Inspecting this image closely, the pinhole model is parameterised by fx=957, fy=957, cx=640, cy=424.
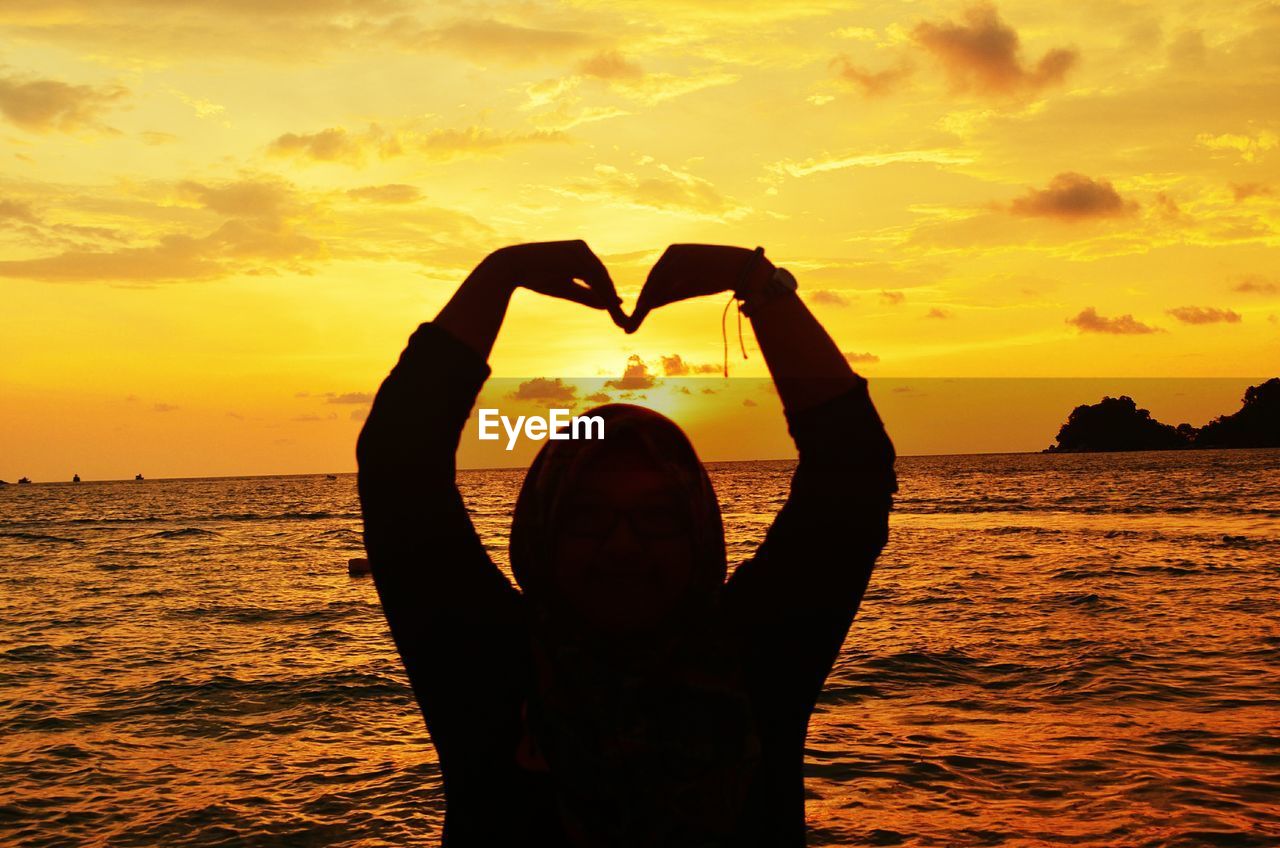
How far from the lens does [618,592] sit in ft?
5.80

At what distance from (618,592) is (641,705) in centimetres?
23

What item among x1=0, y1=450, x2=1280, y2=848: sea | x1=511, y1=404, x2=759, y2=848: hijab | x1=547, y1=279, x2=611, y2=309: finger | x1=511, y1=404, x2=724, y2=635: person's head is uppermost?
x1=547, y1=279, x2=611, y2=309: finger

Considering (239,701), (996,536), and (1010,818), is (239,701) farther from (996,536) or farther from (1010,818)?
(996,536)

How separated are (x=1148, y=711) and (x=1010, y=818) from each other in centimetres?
460

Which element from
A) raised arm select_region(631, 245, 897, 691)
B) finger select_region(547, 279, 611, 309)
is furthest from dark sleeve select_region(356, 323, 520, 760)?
raised arm select_region(631, 245, 897, 691)

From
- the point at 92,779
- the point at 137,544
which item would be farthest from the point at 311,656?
the point at 137,544

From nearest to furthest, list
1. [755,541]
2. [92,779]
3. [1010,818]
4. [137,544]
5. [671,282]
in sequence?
1. [671,282]
2. [1010,818]
3. [92,779]
4. [755,541]
5. [137,544]

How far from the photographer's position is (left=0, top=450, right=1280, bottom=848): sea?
29.8ft

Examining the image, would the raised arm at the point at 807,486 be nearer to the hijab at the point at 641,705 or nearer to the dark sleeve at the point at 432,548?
the hijab at the point at 641,705

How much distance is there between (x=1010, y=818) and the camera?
873 cm

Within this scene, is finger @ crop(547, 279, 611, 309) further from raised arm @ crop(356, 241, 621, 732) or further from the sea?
the sea

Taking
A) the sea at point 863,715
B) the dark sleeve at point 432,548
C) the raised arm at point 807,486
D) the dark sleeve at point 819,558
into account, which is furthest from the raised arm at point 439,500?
the sea at point 863,715

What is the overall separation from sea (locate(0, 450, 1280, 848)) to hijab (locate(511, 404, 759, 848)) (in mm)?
7465

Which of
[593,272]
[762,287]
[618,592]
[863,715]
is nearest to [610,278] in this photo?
[593,272]
